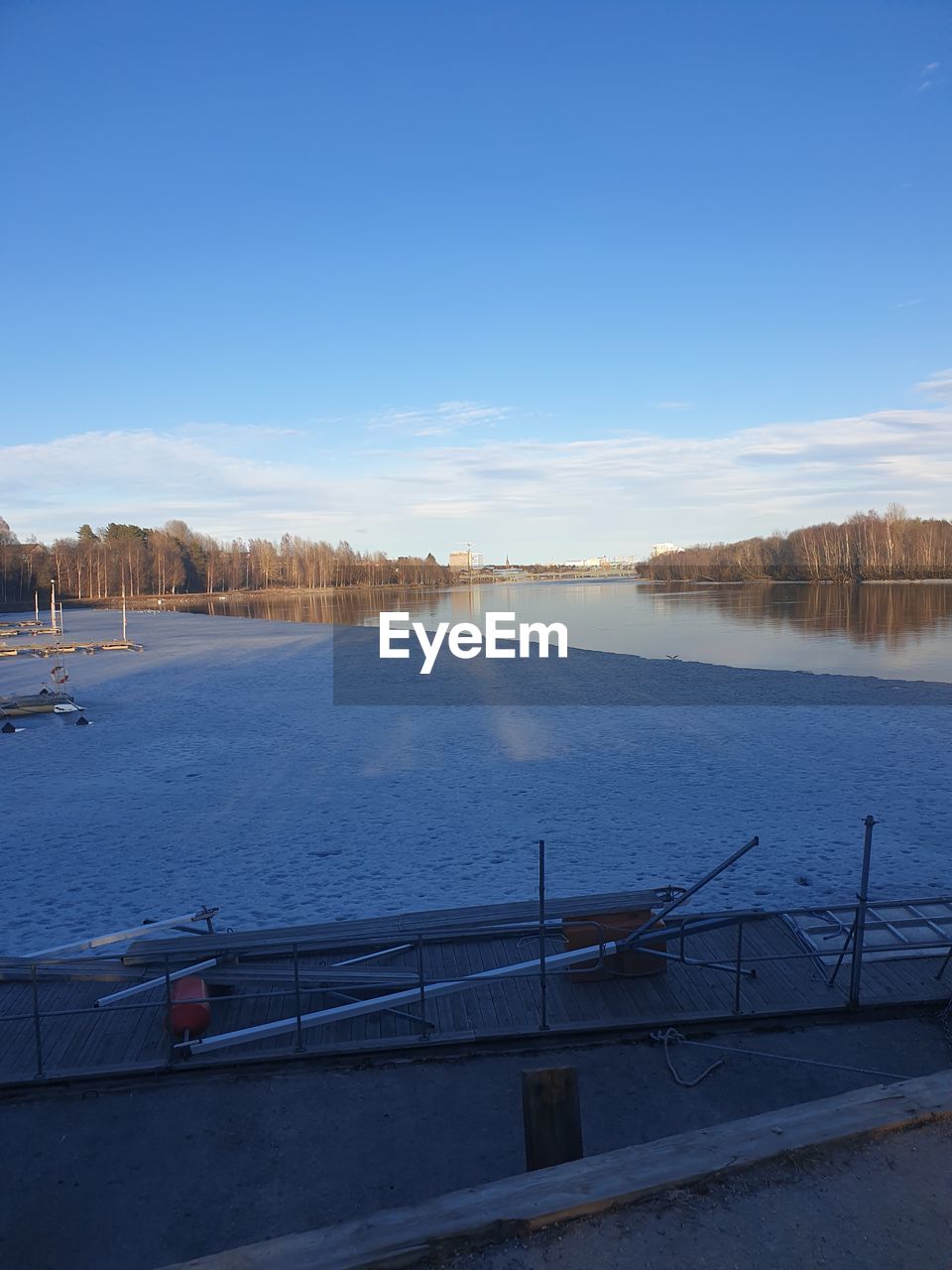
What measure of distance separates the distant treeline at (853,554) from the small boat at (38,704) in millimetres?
89264

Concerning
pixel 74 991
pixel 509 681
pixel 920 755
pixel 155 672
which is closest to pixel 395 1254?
pixel 74 991

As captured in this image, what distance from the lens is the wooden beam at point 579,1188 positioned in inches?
112

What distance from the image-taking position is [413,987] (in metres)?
6.41

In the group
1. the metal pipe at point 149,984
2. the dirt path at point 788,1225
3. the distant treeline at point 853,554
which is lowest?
the metal pipe at point 149,984

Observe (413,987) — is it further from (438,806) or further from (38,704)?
(38,704)

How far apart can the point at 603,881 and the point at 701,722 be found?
10.3m

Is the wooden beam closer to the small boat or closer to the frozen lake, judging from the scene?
the frozen lake

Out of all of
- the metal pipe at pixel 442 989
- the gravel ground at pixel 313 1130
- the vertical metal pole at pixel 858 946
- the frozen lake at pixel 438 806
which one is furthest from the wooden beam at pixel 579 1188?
the frozen lake at pixel 438 806

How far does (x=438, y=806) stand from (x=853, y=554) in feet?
346

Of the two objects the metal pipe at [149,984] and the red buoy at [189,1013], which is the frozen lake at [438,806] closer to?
the metal pipe at [149,984]

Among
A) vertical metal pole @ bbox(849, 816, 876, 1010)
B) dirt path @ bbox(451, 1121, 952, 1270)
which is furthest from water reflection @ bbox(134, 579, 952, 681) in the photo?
dirt path @ bbox(451, 1121, 952, 1270)

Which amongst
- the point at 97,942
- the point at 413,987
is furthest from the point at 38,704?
the point at 413,987

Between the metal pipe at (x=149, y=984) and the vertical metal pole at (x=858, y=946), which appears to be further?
A: the metal pipe at (x=149, y=984)

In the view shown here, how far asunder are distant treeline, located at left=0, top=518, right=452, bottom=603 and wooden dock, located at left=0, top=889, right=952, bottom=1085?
81851 millimetres
